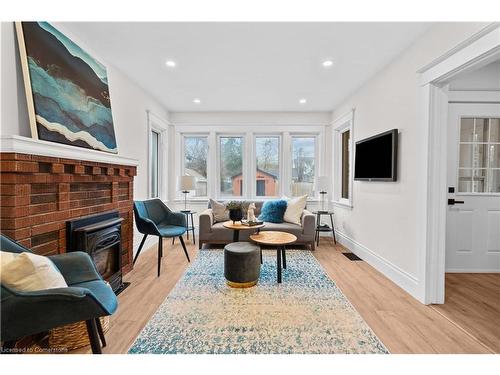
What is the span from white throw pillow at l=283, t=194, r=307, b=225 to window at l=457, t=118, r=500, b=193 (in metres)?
2.18

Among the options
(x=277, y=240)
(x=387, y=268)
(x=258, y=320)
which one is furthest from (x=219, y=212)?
(x=387, y=268)

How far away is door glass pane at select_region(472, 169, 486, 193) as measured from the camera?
3.05 metres

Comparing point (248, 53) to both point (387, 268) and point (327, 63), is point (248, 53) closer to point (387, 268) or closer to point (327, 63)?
point (327, 63)

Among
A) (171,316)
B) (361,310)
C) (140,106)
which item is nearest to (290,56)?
(140,106)

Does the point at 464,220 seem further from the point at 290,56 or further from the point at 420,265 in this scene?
the point at 290,56

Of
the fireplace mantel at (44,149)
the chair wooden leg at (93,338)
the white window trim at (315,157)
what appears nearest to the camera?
the chair wooden leg at (93,338)

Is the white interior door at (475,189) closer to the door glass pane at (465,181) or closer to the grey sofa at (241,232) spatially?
the door glass pane at (465,181)

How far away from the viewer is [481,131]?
303cm

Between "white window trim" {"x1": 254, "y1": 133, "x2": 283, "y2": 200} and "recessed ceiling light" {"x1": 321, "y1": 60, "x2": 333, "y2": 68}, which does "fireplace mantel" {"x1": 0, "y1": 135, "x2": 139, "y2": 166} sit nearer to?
"recessed ceiling light" {"x1": 321, "y1": 60, "x2": 333, "y2": 68}

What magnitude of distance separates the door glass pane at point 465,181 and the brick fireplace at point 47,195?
13.5 ft

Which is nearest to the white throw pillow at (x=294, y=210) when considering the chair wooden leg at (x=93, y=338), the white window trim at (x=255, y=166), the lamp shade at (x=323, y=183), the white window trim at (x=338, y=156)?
the lamp shade at (x=323, y=183)

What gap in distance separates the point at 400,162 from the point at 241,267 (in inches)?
83.9

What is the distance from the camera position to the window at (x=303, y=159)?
5.36 metres

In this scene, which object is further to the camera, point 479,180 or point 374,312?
point 479,180
